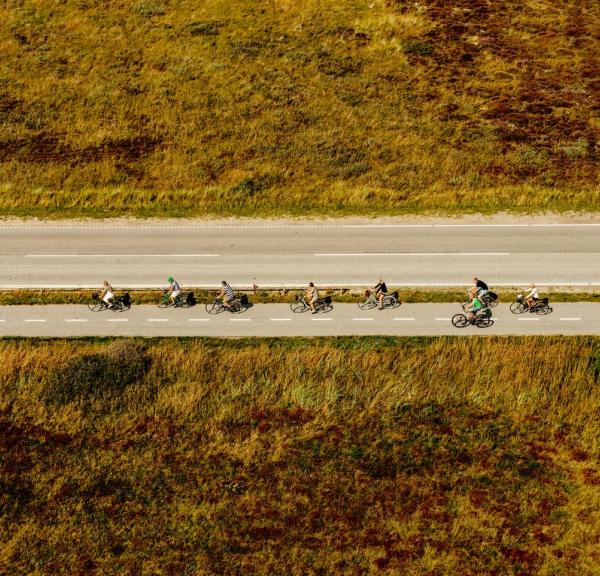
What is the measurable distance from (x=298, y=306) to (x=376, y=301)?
12.9 feet

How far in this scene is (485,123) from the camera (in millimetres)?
45219

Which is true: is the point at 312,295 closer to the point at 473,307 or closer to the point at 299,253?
the point at 299,253

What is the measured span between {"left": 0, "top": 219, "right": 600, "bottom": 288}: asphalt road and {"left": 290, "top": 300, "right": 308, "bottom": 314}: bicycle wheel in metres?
1.94

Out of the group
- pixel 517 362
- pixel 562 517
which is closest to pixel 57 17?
pixel 517 362

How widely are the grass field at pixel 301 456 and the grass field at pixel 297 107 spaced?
14.0 meters

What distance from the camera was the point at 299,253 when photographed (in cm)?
3306

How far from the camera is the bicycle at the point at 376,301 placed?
28.7 metres

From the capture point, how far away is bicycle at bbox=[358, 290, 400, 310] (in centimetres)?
2867

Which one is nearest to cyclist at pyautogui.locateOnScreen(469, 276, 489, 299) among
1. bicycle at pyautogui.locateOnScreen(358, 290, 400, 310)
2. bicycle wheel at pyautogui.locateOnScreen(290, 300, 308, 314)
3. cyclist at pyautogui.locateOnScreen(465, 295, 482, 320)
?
cyclist at pyautogui.locateOnScreen(465, 295, 482, 320)

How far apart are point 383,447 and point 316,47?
138 feet

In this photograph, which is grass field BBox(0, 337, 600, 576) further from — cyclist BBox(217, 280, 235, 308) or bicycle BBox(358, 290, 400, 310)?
bicycle BBox(358, 290, 400, 310)

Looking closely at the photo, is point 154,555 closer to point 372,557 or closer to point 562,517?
point 372,557

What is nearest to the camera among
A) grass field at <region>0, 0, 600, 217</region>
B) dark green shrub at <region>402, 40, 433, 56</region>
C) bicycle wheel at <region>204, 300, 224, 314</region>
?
bicycle wheel at <region>204, 300, 224, 314</region>

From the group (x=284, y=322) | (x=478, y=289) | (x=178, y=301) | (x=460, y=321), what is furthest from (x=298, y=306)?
(x=478, y=289)
